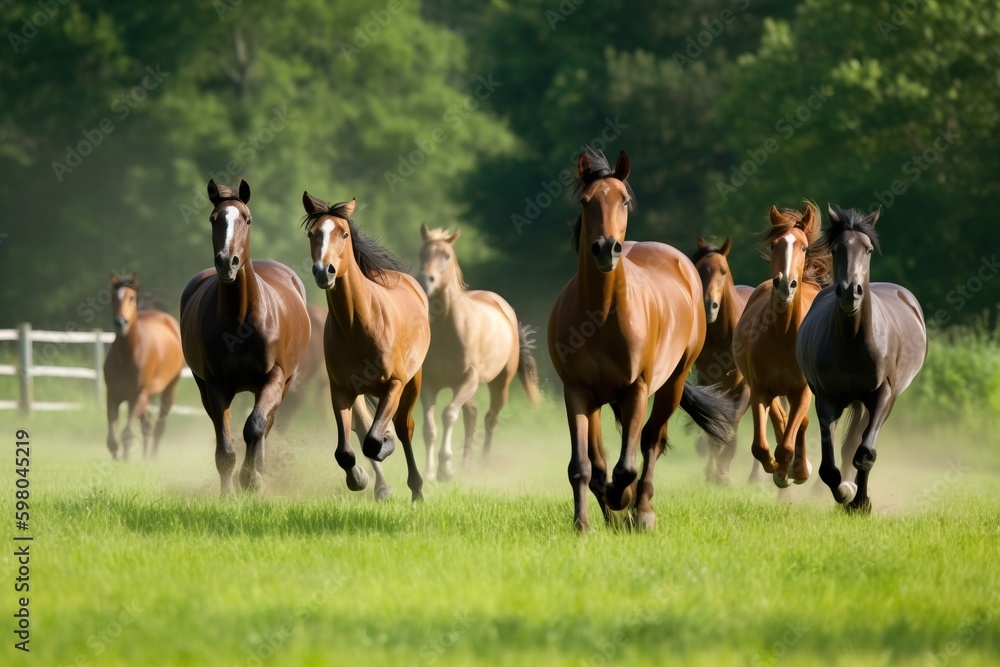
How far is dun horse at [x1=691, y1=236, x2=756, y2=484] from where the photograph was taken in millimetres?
13156

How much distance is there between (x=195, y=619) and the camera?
575cm

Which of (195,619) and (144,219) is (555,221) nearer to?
(144,219)

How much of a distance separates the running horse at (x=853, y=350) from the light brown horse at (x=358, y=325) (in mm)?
3364

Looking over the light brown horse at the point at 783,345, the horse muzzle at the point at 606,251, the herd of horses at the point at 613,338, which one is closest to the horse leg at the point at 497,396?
the herd of horses at the point at 613,338

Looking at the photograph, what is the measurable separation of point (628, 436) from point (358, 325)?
8.01ft

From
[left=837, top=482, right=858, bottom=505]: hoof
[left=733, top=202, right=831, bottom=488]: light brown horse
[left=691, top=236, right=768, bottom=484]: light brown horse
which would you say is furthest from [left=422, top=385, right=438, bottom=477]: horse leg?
[left=837, top=482, right=858, bottom=505]: hoof

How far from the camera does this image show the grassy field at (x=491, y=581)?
5309 millimetres

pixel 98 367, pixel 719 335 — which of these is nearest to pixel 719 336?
pixel 719 335

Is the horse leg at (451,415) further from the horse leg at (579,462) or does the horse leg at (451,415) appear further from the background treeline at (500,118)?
the background treeline at (500,118)

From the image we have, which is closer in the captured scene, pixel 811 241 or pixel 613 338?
pixel 613 338

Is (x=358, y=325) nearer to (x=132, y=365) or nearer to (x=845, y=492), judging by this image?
(x=845, y=492)

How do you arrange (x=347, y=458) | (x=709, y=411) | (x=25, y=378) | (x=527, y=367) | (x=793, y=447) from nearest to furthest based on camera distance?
(x=347, y=458) → (x=709, y=411) → (x=793, y=447) → (x=527, y=367) → (x=25, y=378)

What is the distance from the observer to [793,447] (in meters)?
11.4

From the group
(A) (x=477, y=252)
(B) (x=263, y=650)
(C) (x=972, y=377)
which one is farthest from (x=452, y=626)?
(A) (x=477, y=252)
